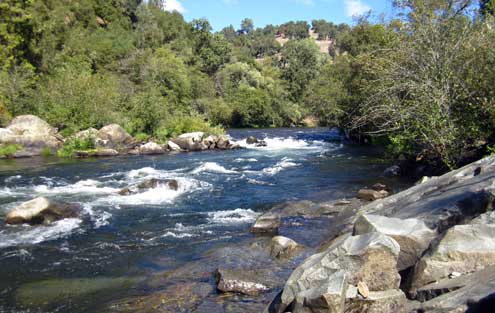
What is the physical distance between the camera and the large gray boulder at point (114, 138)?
109 feet

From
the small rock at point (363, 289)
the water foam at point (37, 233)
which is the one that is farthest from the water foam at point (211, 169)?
the small rock at point (363, 289)

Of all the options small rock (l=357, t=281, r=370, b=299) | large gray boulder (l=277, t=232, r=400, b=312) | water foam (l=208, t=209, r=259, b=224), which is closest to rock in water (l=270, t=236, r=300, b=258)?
water foam (l=208, t=209, r=259, b=224)

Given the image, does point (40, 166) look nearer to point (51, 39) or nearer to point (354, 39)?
point (354, 39)

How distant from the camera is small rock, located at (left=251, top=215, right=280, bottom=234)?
1232cm

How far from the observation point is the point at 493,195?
7.63 m

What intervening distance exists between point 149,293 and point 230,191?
9.99 meters

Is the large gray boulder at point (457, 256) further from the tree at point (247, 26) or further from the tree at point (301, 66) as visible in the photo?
the tree at point (247, 26)

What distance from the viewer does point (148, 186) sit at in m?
18.4

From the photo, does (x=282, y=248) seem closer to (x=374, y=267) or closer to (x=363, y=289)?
(x=374, y=267)

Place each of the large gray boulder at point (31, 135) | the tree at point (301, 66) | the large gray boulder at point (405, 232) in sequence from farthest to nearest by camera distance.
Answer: the tree at point (301, 66) → the large gray boulder at point (31, 135) → the large gray boulder at point (405, 232)

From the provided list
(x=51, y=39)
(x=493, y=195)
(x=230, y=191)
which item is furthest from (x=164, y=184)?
(x=51, y=39)

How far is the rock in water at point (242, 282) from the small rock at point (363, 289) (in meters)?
2.81

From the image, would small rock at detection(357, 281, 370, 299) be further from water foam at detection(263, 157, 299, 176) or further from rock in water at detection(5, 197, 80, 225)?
water foam at detection(263, 157, 299, 176)

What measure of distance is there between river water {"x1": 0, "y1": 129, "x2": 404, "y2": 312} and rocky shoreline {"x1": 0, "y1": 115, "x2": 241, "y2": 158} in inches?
94.9
